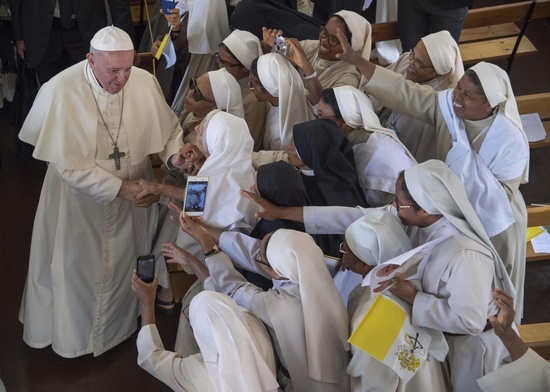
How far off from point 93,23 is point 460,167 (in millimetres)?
3293

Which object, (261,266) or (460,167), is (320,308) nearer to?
(261,266)

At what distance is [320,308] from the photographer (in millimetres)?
3271

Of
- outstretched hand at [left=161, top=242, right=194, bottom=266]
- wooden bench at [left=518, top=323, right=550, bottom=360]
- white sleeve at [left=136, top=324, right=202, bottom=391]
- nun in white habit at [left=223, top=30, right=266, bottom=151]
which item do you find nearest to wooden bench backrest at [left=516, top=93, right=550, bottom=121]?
nun in white habit at [left=223, top=30, right=266, bottom=151]

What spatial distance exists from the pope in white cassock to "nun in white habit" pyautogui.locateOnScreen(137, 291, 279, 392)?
1323mm

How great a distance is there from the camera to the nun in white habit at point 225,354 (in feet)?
10.0

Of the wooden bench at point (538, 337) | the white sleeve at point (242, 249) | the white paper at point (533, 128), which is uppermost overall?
the white paper at point (533, 128)

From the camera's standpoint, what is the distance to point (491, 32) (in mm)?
6500

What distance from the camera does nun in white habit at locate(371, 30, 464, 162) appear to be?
470 cm

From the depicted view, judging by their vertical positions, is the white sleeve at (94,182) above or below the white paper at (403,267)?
below

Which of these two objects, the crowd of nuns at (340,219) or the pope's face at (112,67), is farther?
the pope's face at (112,67)

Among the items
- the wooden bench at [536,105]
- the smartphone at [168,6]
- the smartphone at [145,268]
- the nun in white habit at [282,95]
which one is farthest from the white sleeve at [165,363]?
the wooden bench at [536,105]

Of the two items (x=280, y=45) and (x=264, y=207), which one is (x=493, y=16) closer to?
(x=280, y=45)

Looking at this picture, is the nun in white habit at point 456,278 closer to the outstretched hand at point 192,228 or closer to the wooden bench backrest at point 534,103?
the outstretched hand at point 192,228

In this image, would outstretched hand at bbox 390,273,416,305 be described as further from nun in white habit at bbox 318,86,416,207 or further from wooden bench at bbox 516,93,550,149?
wooden bench at bbox 516,93,550,149
